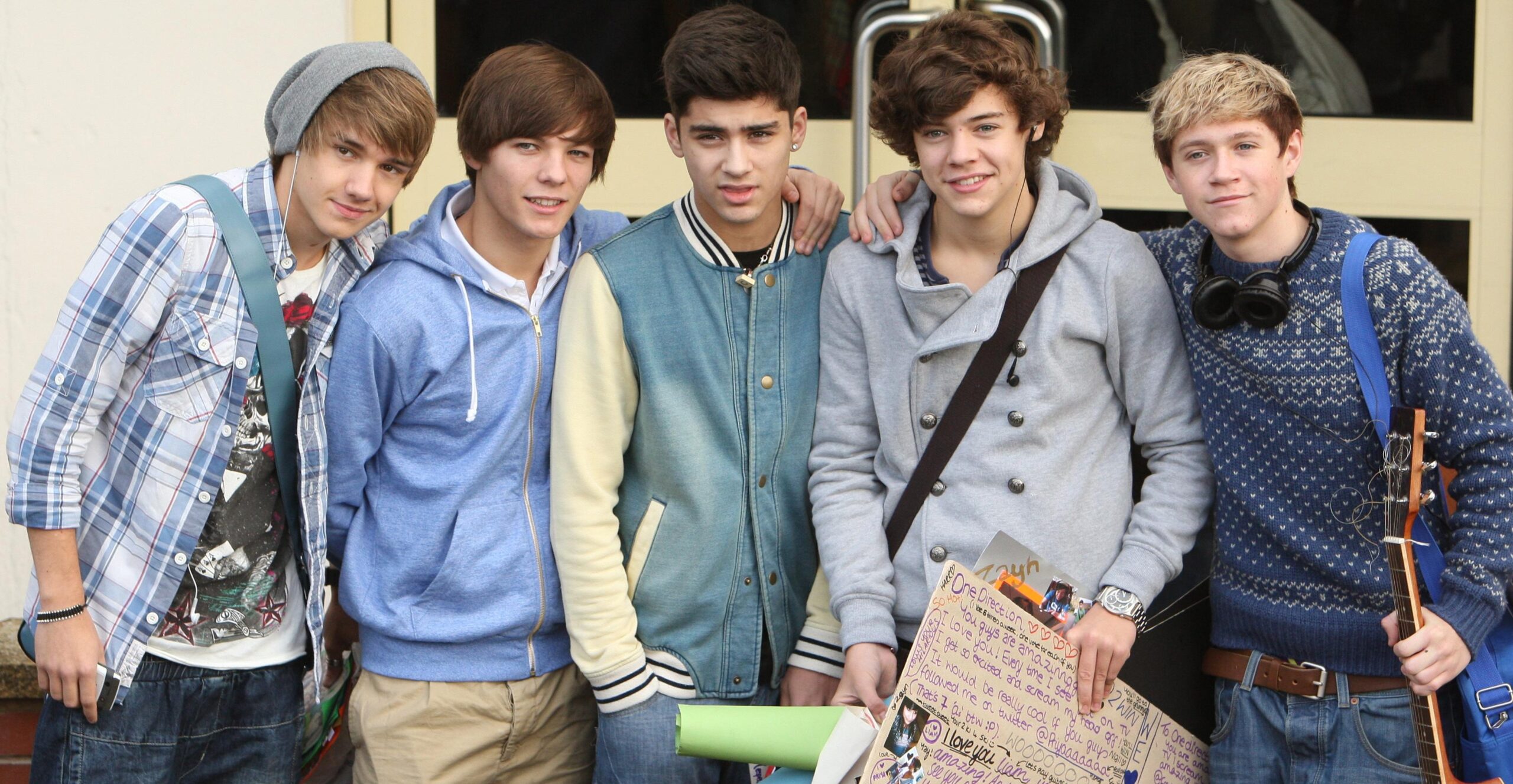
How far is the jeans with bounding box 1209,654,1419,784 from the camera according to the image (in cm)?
201

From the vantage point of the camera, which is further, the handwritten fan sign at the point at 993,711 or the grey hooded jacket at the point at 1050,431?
the grey hooded jacket at the point at 1050,431

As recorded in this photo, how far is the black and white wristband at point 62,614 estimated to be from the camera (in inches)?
79.9

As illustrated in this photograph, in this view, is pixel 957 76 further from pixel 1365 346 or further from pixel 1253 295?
pixel 1365 346

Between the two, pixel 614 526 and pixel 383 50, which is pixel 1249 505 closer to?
pixel 614 526

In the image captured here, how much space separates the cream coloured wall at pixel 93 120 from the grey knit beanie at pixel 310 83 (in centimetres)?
99

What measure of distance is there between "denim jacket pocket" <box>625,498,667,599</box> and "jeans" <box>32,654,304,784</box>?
64cm

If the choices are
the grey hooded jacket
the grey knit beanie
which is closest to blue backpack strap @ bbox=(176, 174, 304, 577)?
the grey knit beanie

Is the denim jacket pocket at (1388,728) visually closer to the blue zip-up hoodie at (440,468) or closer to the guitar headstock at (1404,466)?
the guitar headstock at (1404,466)

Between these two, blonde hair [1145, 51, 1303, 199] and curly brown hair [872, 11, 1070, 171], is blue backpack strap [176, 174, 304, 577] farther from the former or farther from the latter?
blonde hair [1145, 51, 1303, 199]

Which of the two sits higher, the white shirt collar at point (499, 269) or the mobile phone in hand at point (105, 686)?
the white shirt collar at point (499, 269)

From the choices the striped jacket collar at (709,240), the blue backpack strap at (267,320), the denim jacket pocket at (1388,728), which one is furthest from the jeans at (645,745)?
the denim jacket pocket at (1388,728)

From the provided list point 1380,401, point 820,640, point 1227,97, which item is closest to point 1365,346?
point 1380,401

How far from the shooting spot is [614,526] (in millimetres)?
2295

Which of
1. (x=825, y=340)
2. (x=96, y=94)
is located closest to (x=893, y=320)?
(x=825, y=340)
